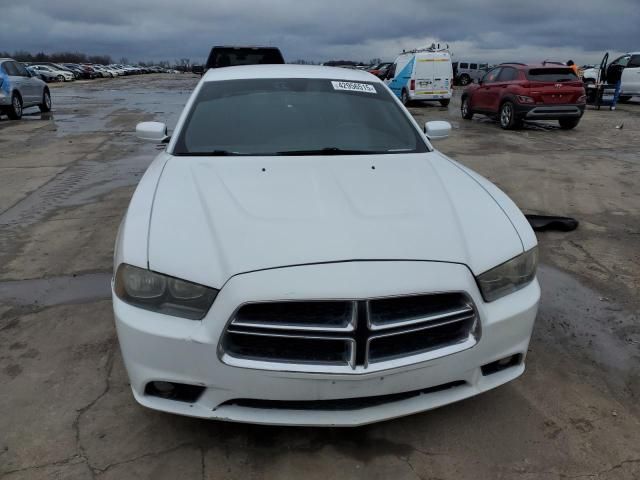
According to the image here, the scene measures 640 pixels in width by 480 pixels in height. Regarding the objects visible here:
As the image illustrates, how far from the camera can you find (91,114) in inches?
667

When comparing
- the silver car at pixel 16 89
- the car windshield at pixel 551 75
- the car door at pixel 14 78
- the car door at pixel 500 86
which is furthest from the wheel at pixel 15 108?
the car windshield at pixel 551 75

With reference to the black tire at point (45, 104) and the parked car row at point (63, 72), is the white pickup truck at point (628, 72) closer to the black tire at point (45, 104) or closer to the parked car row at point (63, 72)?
the black tire at point (45, 104)

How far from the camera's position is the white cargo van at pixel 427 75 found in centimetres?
1880

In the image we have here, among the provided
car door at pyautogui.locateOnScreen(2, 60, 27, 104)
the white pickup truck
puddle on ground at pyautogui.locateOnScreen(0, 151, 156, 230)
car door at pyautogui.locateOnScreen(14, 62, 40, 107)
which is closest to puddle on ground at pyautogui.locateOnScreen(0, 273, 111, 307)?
puddle on ground at pyautogui.locateOnScreen(0, 151, 156, 230)

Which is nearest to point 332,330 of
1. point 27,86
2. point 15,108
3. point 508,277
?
point 508,277

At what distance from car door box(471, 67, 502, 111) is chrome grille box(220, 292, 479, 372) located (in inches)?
536

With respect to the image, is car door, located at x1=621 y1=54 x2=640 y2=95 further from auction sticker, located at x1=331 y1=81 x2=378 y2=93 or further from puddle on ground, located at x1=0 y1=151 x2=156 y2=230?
auction sticker, located at x1=331 y1=81 x2=378 y2=93

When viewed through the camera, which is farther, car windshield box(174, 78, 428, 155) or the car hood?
car windshield box(174, 78, 428, 155)

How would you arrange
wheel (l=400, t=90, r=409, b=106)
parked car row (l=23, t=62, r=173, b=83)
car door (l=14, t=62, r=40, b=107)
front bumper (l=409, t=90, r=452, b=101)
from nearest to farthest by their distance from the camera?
car door (l=14, t=62, r=40, b=107), front bumper (l=409, t=90, r=452, b=101), wheel (l=400, t=90, r=409, b=106), parked car row (l=23, t=62, r=173, b=83)

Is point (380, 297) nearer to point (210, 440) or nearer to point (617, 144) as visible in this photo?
point (210, 440)

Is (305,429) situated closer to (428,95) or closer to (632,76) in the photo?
(428,95)

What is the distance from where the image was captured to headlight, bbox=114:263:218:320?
79.7 inches

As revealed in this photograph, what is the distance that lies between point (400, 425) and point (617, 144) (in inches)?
444

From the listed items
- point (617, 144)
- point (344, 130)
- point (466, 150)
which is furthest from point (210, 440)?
point (617, 144)
